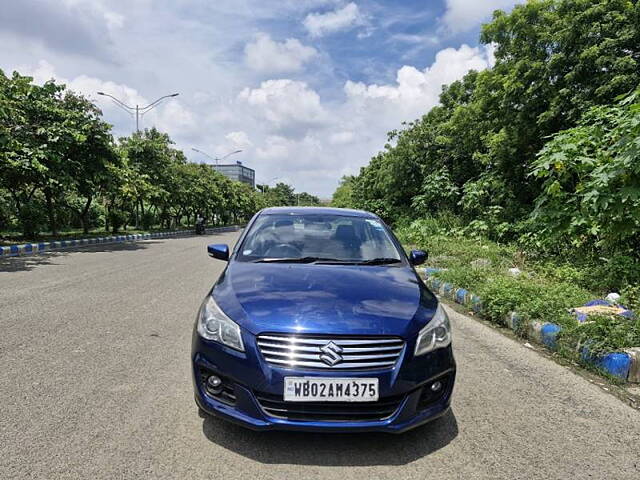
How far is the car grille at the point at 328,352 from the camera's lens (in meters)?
2.33

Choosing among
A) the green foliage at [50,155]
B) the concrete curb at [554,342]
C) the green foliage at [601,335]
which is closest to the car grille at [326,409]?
the concrete curb at [554,342]

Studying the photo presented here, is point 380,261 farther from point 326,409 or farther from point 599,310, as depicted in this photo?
point 599,310

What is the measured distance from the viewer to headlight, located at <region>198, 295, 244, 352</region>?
2.47 m

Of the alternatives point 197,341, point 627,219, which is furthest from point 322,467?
point 627,219

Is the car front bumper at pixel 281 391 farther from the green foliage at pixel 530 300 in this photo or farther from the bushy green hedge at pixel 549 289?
the green foliage at pixel 530 300

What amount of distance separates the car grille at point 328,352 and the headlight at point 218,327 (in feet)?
0.51

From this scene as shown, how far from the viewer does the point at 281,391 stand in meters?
2.31

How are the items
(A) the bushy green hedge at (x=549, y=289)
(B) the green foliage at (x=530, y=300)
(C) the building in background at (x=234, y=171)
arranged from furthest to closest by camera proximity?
(C) the building in background at (x=234, y=171) → (B) the green foliage at (x=530, y=300) → (A) the bushy green hedge at (x=549, y=289)

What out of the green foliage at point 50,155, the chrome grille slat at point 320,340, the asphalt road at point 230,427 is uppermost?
the green foliage at point 50,155

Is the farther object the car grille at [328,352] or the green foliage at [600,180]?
the green foliage at [600,180]

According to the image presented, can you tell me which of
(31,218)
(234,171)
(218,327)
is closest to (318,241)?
(218,327)

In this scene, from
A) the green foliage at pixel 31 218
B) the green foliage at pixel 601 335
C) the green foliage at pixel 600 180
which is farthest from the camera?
the green foliage at pixel 31 218

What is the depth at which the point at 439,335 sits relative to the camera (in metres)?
2.64

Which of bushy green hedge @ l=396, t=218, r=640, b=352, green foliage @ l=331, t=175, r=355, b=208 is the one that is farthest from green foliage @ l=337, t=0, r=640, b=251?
green foliage @ l=331, t=175, r=355, b=208
